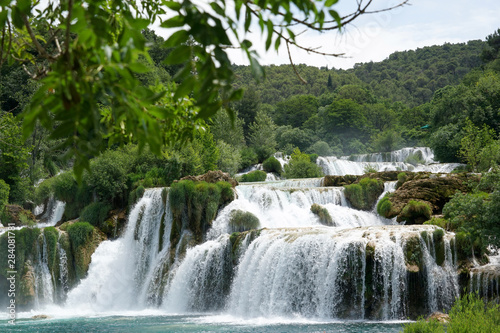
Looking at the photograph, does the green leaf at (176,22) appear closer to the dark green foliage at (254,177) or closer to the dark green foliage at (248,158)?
the dark green foliage at (254,177)

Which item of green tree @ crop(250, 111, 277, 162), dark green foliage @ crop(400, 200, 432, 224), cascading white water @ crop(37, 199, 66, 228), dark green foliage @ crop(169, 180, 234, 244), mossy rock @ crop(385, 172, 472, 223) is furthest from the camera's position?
green tree @ crop(250, 111, 277, 162)

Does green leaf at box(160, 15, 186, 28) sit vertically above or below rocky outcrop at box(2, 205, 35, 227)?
above

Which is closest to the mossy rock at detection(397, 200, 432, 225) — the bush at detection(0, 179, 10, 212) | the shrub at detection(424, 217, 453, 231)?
the shrub at detection(424, 217, 453, 231)

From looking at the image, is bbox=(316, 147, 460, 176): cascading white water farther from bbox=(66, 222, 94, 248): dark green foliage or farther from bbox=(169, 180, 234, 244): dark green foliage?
bbox=(66, 222, 94, 248): dark green foliage

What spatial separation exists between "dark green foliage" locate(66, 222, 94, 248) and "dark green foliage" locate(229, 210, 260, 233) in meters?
5.69

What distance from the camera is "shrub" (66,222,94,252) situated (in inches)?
715

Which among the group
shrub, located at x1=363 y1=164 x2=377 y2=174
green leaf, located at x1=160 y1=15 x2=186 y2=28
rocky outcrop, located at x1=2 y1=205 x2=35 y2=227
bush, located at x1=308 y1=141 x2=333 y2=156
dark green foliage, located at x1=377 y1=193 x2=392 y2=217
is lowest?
dark green foliage, located at x1=377 y1=193 x2=392 y2=217

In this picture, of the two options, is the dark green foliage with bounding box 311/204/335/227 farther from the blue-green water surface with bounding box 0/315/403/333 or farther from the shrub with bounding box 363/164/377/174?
the shrub with bounding box 363/164/377/174

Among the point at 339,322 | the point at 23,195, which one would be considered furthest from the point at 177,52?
the point at 23,195

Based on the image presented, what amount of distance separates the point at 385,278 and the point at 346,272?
1007 millimetres

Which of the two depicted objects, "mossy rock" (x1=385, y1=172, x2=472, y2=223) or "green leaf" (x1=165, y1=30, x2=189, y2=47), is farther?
"mossy rock" (x1=385, y1=172, x2=472, y2=223)

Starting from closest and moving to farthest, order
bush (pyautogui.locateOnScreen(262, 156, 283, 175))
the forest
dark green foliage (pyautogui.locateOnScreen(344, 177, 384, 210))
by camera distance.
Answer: the forest → dark green foliage (pyautogui.locateOnScreen(344, 177, 384, 210)) → bush (pyautogui.locateOnScreen(262, 156, 283, 175))

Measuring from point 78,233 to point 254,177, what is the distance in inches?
498

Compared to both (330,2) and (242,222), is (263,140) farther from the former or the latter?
(330,2)
